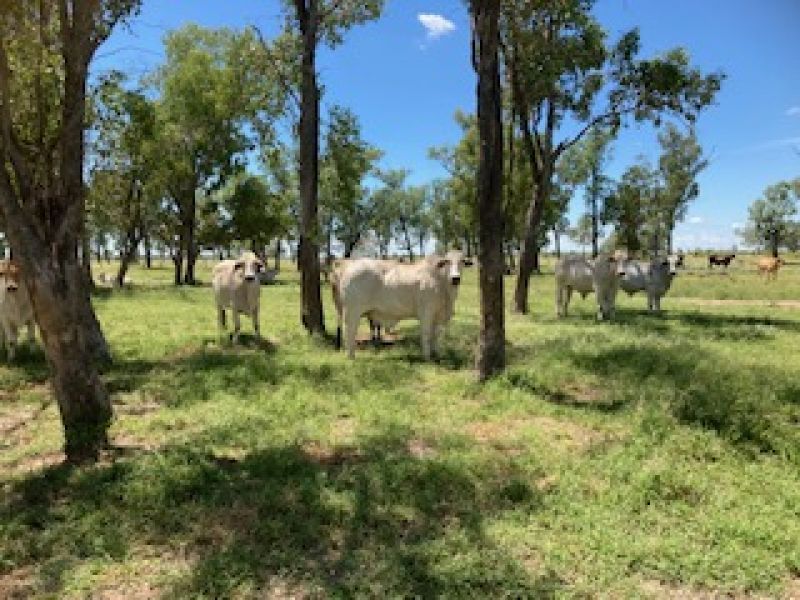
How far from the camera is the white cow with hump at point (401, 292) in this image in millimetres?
13758

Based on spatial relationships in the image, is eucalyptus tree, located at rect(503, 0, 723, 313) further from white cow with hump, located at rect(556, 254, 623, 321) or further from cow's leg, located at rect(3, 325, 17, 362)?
cow's leg, located at rect(3, 325, 17, 362)

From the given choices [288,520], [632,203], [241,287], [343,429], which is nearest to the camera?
[288,520]

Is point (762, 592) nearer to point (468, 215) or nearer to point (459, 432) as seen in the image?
point (459, 432)

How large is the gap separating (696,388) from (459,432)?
320 cm

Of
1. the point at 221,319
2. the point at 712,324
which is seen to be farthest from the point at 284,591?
the point at 712,324

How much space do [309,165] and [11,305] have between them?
21.3 ft

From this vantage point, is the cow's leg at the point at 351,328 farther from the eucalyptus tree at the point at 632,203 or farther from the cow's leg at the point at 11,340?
the eucalyptus tree at the point at 632,203

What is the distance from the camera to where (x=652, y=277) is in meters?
22.9

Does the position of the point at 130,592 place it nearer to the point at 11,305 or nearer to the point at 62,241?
the point at 62,241

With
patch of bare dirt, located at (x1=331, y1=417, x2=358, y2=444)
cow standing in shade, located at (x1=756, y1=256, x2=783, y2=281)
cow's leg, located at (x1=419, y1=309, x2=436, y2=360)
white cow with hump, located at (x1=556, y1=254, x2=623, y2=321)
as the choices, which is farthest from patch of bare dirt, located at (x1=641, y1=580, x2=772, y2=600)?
cow standing in shade, located at (x1=756, y1=256, x2=783, y2=281)

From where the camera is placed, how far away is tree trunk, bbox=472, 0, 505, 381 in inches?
409

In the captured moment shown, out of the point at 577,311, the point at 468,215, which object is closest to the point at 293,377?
the point at 577,311

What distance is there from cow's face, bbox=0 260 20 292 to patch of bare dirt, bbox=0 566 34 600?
9.42 metres

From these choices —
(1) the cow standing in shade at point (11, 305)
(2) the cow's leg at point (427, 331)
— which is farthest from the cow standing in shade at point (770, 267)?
(1) the cow standing in shade at point (11, 305)
